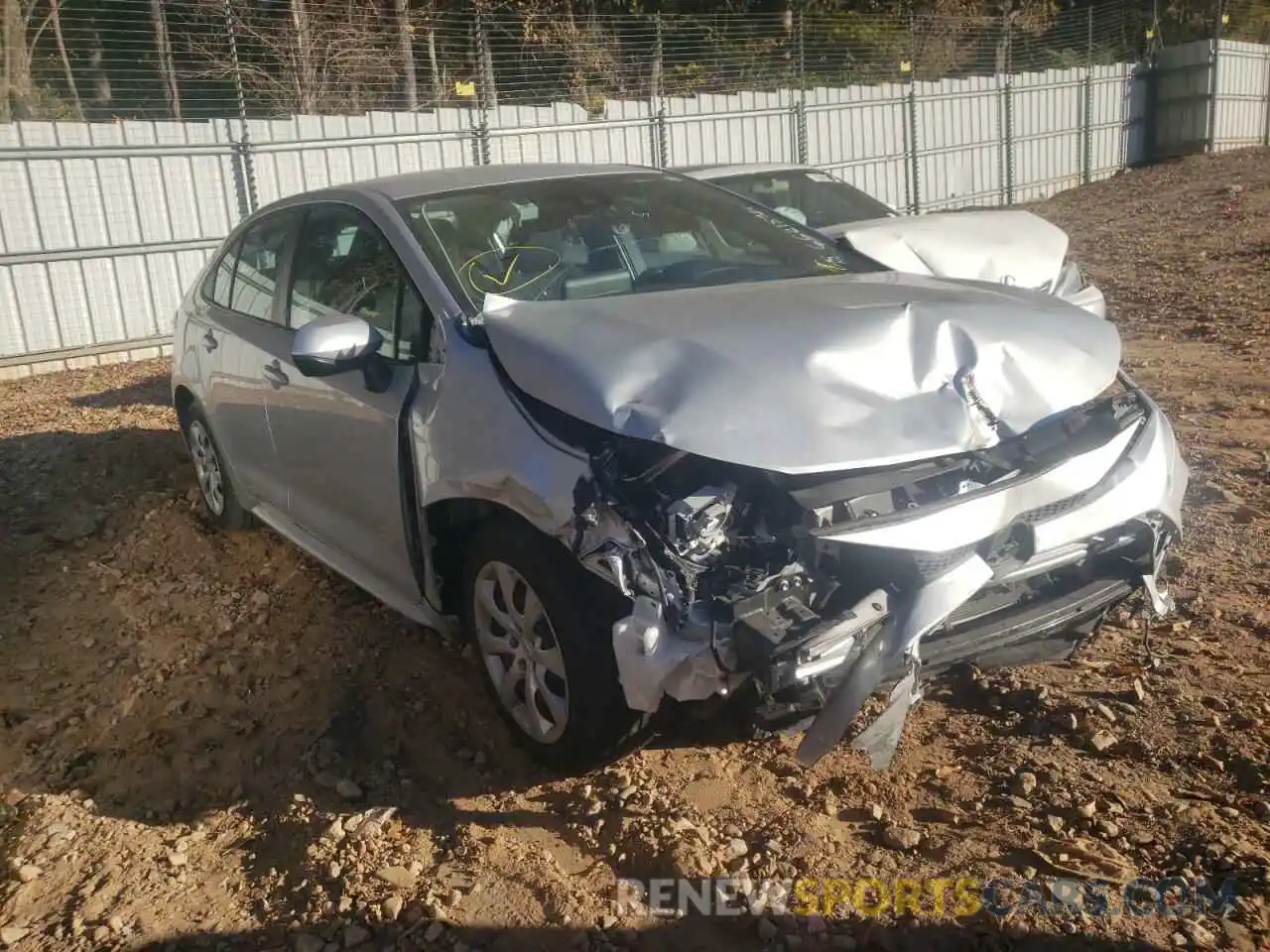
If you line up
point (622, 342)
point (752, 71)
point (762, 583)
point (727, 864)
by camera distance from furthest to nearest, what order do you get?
point (752, 71)
point (622, 342)
point (727, 864)
point (762, 583)

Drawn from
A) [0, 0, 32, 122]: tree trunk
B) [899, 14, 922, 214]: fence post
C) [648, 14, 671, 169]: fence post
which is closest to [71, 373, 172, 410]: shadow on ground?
[0, 0, 32, 122]: tree trunk

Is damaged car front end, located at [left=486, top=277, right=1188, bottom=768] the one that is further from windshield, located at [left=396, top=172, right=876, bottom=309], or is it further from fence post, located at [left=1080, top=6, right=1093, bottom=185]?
fence post, located at [left=1080, top=6, right=1093, bottom=185]

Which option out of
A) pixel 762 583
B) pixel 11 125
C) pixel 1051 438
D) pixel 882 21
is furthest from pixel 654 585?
pixel 882 21

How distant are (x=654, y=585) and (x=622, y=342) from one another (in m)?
0.72

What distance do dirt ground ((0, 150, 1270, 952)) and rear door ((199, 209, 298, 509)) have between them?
1.65ft

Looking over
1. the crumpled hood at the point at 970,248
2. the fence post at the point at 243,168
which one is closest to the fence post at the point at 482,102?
the fence post at the point at 243,168

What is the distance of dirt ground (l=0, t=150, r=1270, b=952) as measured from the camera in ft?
9.21

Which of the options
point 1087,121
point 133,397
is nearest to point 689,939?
point 133,397

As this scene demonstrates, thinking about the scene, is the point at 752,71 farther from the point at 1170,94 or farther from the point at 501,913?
the point at 501,913

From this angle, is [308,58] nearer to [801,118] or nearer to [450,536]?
[801,118]

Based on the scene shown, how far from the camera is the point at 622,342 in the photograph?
3.14m

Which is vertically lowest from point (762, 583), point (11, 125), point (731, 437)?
point (762, 583)

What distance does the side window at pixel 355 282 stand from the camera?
12.0ft

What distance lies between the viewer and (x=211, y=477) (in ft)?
17.8
